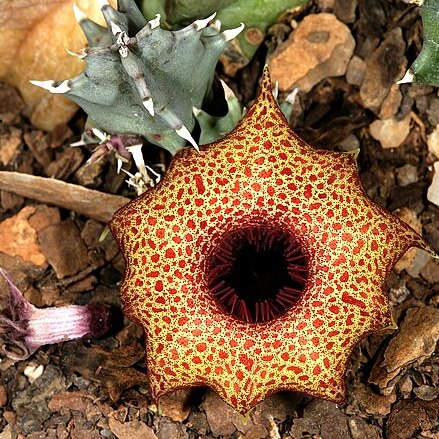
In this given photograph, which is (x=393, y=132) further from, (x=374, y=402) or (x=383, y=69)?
(x=374, y=402)

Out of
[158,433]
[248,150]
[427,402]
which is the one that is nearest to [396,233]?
[248,150]

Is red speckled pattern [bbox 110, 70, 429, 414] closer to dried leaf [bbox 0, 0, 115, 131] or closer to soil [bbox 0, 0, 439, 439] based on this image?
soil [bbox 0, 0, 439, 439]

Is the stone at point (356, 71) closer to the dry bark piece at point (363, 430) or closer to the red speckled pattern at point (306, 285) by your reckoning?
the red speckled pattern at point (306, 285)

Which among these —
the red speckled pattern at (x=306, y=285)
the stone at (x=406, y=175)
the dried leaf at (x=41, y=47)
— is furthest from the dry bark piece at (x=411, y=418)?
the dried leaf at (x=41, y=47)

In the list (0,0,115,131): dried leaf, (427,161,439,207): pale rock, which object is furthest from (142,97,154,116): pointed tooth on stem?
(427,161,439,207): pale rock

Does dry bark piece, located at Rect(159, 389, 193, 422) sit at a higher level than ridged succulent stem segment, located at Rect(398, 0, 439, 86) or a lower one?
lower

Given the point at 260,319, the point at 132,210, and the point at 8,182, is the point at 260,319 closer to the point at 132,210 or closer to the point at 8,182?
the point at 132,210
